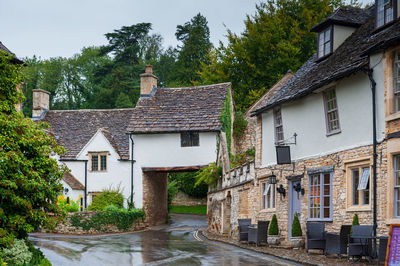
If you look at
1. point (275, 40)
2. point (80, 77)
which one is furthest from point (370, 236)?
point (80, 77)

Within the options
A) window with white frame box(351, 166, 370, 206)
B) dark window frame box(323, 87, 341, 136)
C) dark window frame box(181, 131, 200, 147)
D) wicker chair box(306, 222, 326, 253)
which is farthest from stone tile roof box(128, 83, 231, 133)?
window with white frame box(351, 166, 370, 206)

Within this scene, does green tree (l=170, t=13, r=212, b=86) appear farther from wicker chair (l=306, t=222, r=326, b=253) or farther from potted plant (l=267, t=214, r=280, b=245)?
wicker chair (l=306, t=222, r=326, b=253)

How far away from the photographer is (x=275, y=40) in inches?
1797

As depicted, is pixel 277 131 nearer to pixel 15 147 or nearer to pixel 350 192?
pixel 350 192

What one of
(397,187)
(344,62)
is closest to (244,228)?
(344,62)

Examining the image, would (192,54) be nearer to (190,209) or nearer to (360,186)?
(190,209)

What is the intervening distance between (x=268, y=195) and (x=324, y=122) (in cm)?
575

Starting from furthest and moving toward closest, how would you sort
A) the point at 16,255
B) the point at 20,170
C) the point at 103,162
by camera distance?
the point at 103,162, the point at 20,170, the point at 16,255

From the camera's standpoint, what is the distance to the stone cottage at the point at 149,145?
36.8 meters

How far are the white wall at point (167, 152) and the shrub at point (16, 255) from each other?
2273 centimetres

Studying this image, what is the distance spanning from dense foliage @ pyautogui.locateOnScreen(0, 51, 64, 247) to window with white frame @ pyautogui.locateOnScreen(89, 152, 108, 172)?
75.7 ft

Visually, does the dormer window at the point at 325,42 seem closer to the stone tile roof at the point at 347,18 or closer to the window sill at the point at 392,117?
the stone tile roof at the point at 347,18

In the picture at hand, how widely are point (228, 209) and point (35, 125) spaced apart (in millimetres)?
15542

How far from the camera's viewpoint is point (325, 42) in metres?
22.6
